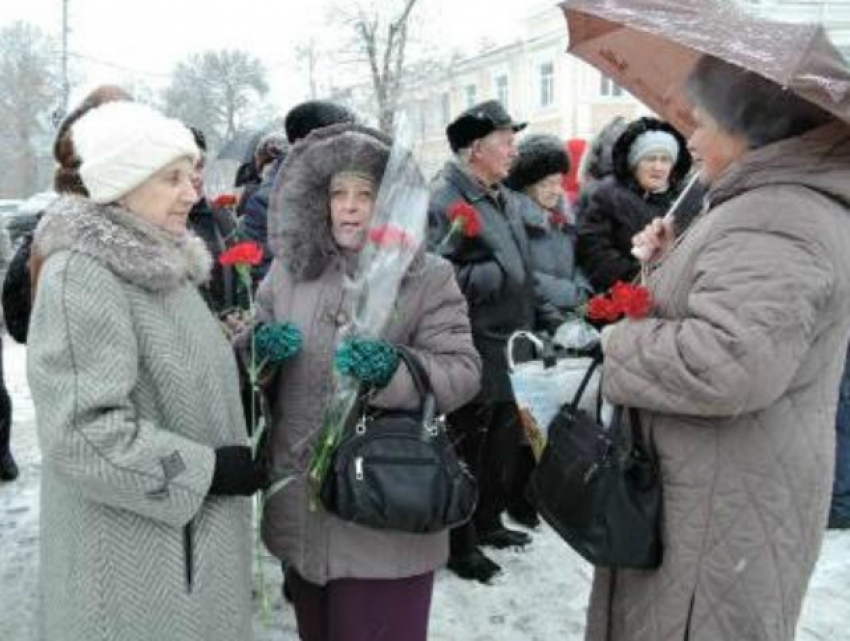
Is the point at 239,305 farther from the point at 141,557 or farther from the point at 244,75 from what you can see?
the point at 244,75

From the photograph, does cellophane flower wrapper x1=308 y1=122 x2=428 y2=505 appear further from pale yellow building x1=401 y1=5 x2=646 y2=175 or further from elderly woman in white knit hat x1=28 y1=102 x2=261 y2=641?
pale yellow building x1=401 y1=5 x2=646 y2=175

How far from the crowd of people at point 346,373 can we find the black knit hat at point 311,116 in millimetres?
1625

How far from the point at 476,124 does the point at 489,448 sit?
153 cm

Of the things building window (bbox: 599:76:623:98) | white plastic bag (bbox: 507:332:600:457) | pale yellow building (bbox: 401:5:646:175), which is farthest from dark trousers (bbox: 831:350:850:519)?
building window (bbox: 599:76:623:98)

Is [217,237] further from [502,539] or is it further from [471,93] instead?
[471,93]

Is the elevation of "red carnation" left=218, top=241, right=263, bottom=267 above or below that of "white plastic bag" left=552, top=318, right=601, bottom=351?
above

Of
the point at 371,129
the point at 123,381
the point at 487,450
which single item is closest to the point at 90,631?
the point at 123,381

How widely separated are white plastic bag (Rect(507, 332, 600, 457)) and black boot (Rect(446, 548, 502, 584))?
1616 mm

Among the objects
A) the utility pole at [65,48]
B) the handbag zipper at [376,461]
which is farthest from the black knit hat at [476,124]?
the utility pole at [65,48]

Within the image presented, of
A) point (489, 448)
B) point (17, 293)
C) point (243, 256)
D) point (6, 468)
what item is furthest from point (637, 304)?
point (6, 468)

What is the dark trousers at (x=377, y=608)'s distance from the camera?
2414 millimetres

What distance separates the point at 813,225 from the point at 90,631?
1834mm

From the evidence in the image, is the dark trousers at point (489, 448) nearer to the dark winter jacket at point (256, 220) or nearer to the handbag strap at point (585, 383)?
the dark winter jacket at point (256, 220)

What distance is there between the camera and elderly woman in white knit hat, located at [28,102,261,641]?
1.90 metres
